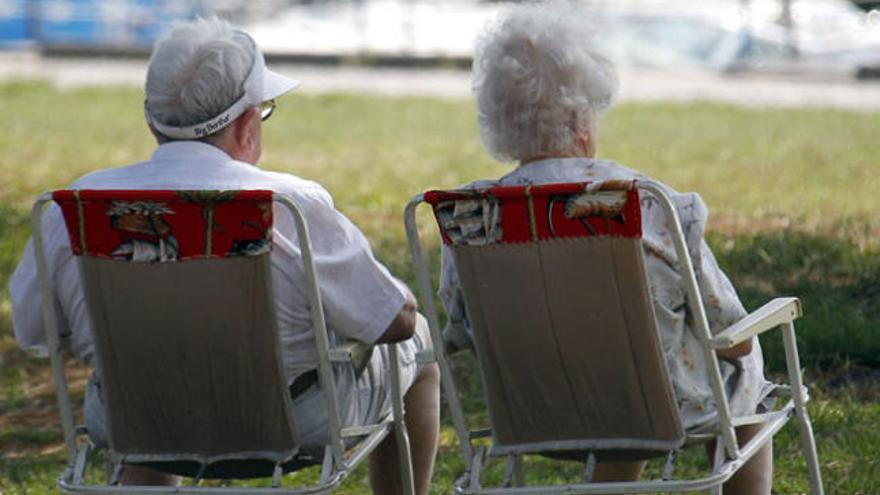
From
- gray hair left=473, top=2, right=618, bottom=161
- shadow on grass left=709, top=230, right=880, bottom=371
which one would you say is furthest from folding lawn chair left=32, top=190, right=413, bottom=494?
shadow on grass left=709, top=230, right=880, bottom=371

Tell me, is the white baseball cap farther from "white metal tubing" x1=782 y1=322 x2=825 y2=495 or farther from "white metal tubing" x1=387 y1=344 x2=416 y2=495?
"white metal tubing" x1=782 y1=322 x2=825 y2=495

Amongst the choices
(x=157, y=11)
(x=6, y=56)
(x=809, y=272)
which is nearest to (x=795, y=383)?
(x=809, y=272)

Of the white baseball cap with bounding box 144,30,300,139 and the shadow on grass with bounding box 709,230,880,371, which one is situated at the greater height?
the white baseball cap with bounding box 144,30,300,139

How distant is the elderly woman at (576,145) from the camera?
3.60m

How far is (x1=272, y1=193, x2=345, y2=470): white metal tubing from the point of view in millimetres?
3441

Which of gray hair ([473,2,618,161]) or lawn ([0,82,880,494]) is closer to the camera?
gray hair ([473,2,618,161])

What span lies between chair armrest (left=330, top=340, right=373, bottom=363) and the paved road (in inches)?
521

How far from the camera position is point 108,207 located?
3.52m

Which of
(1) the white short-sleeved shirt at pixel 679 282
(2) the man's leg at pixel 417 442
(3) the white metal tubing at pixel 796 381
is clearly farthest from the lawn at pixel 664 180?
(1) the white short-sleeved shirt at pixel 679 282

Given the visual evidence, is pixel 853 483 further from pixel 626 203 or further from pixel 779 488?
pixel 626 203

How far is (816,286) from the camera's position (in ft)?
22.1

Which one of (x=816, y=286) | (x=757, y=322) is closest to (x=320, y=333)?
(x=757, y=322)

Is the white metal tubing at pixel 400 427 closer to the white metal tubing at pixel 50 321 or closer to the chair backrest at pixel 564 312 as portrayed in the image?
the chair backrest at pixel 564 312

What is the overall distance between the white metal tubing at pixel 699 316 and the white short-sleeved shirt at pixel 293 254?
0.63m
